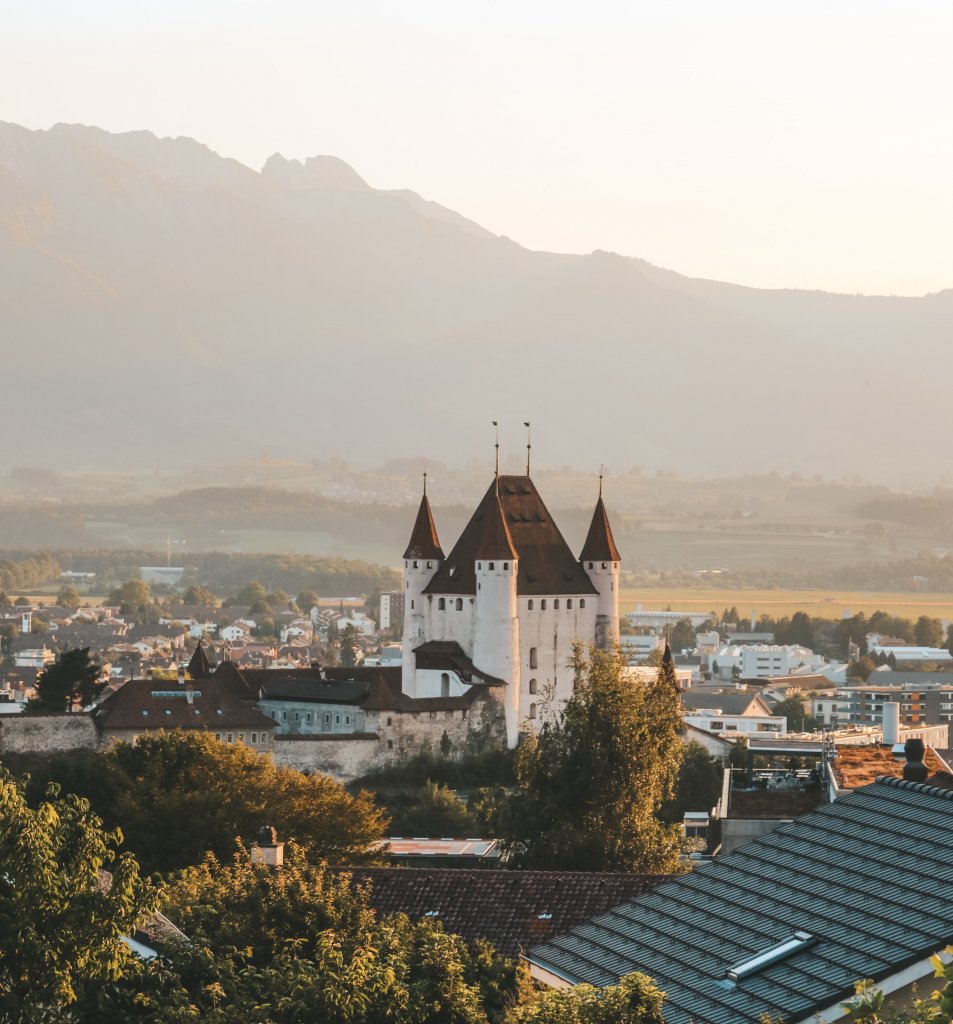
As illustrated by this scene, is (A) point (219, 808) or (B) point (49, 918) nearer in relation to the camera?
(B) point (49, 918)

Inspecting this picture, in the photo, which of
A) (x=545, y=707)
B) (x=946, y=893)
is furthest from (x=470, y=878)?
(x=545, y=707)

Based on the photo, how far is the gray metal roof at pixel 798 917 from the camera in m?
19.6

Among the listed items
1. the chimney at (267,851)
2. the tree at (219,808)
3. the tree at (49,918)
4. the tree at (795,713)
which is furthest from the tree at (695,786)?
the tree at (795,713)

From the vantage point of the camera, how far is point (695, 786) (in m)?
76.9

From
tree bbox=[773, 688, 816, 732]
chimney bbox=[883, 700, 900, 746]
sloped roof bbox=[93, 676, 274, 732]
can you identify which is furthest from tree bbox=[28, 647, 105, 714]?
tree bbox=[773, 688, 816, 732]

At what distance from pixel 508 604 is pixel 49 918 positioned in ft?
216

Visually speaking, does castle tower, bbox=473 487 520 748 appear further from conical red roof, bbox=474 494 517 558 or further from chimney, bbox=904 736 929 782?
chimney, bbox=904 736 929 782

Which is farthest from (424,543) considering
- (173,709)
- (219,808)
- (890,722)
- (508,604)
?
(890,722)

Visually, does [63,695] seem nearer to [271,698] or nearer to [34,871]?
[271,698]

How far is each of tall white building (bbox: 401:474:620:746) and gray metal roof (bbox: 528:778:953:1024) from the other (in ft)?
200

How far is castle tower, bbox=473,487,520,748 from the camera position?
286 feet

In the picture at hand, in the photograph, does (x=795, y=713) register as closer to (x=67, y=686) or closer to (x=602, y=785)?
(x=67, y=686)

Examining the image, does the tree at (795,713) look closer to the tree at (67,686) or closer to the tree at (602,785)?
the tree at (67,686)

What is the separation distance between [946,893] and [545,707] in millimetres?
65970
